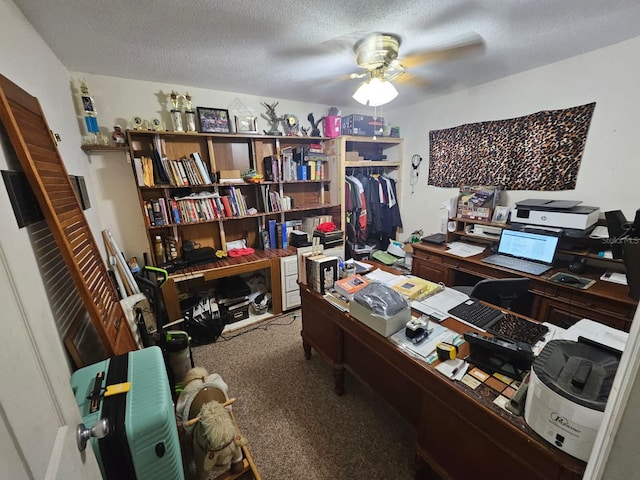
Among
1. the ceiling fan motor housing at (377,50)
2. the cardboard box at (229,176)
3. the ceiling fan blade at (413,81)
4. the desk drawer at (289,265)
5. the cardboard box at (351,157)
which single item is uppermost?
the ceiling fan blade at (413,81)

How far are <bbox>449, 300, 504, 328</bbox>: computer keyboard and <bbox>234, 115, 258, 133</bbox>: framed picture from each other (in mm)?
2604

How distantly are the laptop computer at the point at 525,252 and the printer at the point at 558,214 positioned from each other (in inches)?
4.5

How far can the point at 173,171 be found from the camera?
253cm

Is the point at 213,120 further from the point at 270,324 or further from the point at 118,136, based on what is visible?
the point at 270,324

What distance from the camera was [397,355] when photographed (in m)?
1.27

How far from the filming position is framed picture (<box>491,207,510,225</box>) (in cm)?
255

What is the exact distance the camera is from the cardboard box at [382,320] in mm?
1321

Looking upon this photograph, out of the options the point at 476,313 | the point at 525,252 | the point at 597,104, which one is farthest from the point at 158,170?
the point at 597,104

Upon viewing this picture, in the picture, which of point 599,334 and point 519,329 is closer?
point 599,334

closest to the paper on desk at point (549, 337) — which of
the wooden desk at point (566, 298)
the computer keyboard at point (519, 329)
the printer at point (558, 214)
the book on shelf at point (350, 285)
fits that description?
the computer keyboard at point (519, 329)

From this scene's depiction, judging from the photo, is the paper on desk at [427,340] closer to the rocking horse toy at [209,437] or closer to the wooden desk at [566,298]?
the rocking horse toy at [209,437]

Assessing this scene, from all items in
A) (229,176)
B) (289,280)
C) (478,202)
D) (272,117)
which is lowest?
(289,280)

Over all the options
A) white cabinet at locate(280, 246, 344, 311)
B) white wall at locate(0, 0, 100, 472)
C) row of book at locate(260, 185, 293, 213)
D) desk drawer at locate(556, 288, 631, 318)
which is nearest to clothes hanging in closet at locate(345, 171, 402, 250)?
row of book at locate(260, 185, 293, 213)

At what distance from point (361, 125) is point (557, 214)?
2286mm
